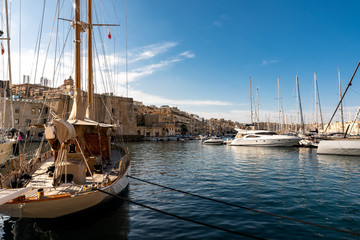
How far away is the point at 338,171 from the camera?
15531 mm

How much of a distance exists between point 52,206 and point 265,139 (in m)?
36.8

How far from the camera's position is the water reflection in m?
6.10

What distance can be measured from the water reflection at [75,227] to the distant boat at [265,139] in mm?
34402

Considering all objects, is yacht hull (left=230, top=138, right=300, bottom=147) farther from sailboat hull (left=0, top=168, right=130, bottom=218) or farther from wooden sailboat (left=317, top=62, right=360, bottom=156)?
sailboat hull (left=0, top=168, right=130, bottom=218)

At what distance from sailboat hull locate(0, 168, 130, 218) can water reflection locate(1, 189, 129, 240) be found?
506 mm

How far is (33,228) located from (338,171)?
17866mm

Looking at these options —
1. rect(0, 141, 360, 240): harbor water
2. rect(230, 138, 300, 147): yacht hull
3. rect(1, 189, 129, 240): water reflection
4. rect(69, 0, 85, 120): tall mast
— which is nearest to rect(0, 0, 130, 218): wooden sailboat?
rect(69, 0, 85, 120): tall mast

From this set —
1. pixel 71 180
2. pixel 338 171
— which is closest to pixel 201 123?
pixel 338 171

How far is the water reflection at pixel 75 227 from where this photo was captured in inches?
240

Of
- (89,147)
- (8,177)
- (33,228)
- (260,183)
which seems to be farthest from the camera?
(260,183)

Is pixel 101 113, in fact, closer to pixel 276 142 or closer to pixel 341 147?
pixel 276 142

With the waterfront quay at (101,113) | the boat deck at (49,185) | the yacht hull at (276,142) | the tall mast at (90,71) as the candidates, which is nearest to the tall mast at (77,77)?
the boat deck at (49,185)

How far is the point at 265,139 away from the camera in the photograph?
125ft

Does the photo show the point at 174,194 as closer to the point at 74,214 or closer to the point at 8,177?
the point at 74,214
